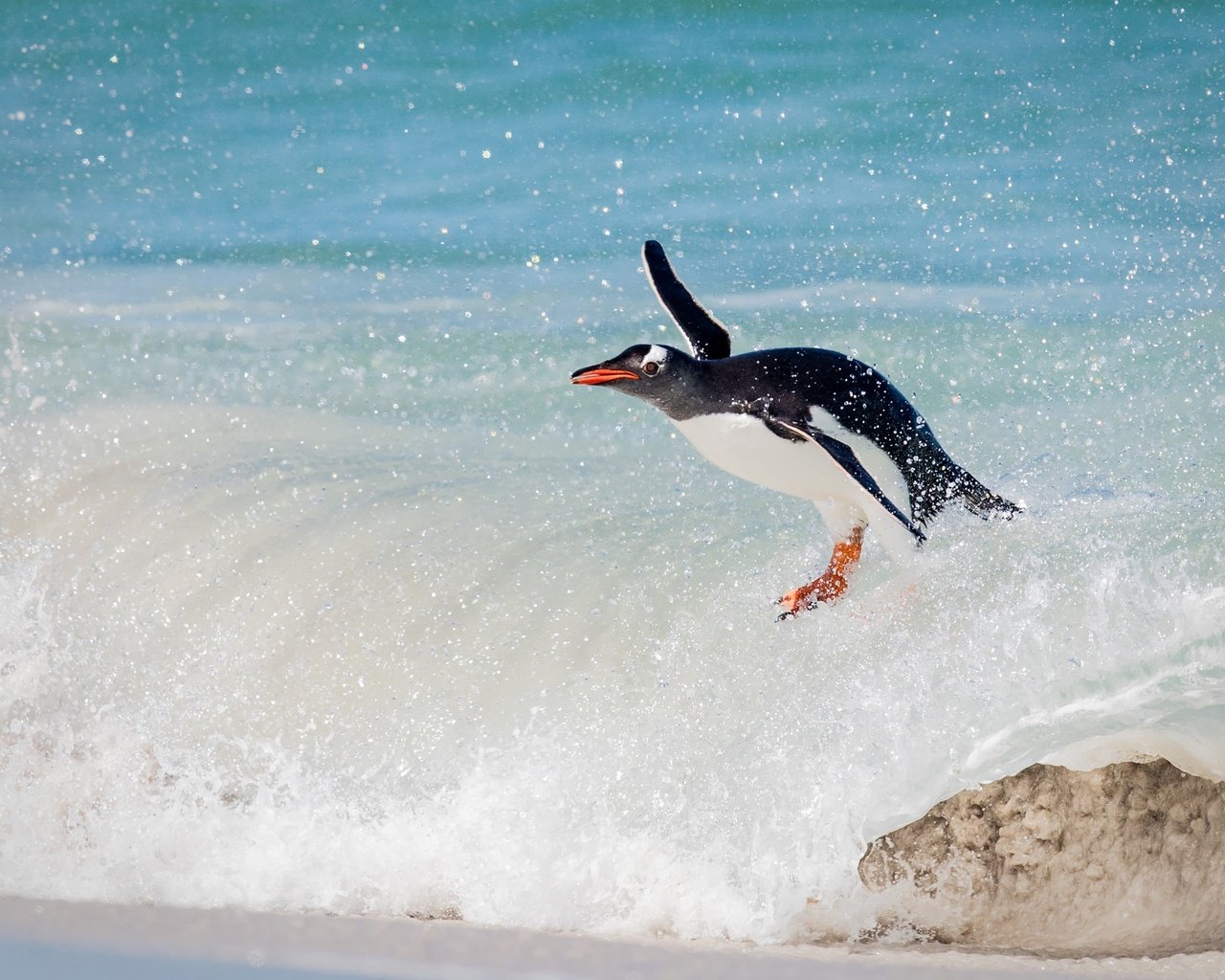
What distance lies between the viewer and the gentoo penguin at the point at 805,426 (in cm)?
155

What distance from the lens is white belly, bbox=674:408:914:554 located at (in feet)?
5.16

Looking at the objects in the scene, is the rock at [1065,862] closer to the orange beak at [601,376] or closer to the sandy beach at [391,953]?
the sandy beach at [391,953]

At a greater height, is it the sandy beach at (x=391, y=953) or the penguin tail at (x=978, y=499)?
the penguin tail at (x=978, y=499)

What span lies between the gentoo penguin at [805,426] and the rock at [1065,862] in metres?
0.42

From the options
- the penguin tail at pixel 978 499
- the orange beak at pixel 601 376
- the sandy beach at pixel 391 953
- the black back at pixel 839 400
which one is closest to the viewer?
the sandy beach at pixel 391 953

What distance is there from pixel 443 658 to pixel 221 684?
0.47m

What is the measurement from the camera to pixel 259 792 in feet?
6.23

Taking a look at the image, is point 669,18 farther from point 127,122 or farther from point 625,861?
point 625,861

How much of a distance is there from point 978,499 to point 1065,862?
55cm

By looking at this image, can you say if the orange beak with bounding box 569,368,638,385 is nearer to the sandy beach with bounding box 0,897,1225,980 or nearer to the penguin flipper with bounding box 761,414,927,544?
the penguin flipper with bounding box 761,414,927,544

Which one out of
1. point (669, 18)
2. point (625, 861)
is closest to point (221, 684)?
point (625, 861)

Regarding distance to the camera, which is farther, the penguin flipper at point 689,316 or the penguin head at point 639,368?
the penguin flipper at point 689,316

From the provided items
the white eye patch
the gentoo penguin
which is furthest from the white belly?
the white eye patch

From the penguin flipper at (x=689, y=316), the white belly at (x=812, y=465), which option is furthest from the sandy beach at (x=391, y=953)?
the penguin flipper at (x=689, y=316)
